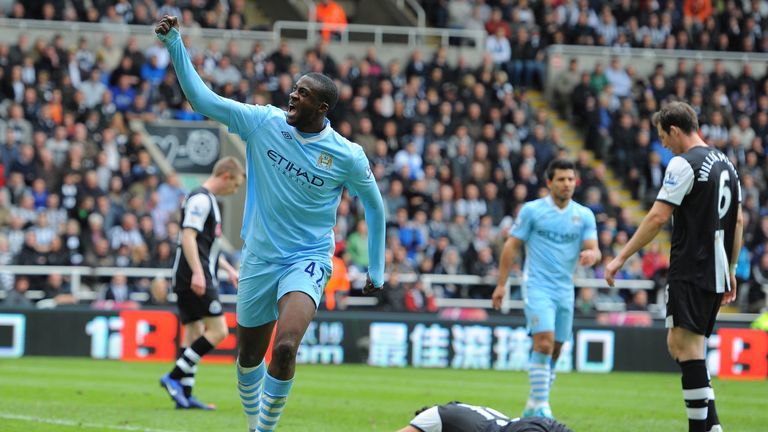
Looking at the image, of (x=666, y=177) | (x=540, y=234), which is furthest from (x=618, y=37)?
(x=666, y=177)

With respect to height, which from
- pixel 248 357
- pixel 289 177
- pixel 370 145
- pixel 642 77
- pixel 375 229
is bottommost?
pixel 248 357

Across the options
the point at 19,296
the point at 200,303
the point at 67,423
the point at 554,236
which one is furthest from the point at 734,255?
the point at 19,296

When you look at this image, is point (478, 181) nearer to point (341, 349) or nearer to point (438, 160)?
point (438, 160)

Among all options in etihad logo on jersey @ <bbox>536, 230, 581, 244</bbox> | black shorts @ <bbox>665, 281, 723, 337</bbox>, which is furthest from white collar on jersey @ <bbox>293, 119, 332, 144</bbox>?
etihad logo on jersey @ <bbox>536, 230, 581, 244</bbox>

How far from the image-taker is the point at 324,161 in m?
8.68

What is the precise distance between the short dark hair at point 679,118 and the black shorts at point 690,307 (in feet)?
3.90

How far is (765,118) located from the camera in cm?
2991

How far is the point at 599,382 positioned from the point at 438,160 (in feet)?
28.4

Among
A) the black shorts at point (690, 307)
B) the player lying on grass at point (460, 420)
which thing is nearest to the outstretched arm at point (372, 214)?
the player lying on grass at point (460, 420)

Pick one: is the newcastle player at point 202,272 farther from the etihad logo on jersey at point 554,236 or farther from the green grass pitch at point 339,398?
the etihad logo on jersey at point 554,236

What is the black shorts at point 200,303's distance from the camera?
1262 cm

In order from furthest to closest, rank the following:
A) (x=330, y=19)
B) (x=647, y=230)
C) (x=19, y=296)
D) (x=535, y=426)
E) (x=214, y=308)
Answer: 1. (x=330, y=19)
2. (x=19, y=296)
3. (x=214, y=308)
4. (x=647, y=230)
5. (x=535, y=426)

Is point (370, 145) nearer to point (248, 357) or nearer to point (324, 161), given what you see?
point (248, 357)

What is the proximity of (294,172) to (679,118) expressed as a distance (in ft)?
9.90
